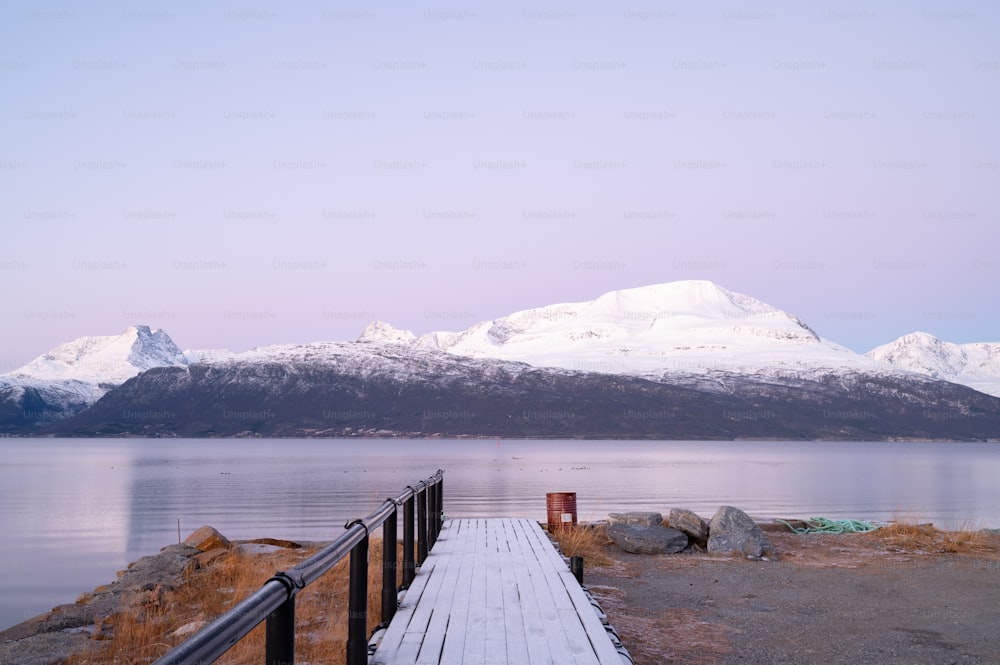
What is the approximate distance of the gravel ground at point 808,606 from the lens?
961 cm

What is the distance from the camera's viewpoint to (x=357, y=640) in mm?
6086

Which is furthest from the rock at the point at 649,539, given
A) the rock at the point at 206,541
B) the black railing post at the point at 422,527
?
the rock at the point at 206,541

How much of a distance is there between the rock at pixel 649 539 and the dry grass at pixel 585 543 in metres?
0.41

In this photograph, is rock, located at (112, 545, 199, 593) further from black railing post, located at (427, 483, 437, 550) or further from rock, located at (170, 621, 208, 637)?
black railing post, located at (427, 483, 437, 550)

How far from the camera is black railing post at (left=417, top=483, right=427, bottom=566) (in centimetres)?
1173

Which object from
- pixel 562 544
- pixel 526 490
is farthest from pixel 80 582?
pixel 526 490

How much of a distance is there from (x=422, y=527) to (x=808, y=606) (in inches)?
201

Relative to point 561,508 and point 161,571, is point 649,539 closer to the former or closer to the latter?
point 561,508

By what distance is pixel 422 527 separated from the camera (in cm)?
1195

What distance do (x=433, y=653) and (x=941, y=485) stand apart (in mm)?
62648

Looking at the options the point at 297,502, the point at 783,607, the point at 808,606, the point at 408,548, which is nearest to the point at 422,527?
the point at 408,548

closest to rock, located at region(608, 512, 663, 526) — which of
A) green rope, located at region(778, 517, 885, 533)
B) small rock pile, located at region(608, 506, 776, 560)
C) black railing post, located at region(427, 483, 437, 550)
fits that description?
small rock pile, located at region(608, 506, 776, 560)

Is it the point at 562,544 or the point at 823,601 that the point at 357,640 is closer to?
the point at 823,601

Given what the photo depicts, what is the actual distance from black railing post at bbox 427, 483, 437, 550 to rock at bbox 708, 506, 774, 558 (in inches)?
220
